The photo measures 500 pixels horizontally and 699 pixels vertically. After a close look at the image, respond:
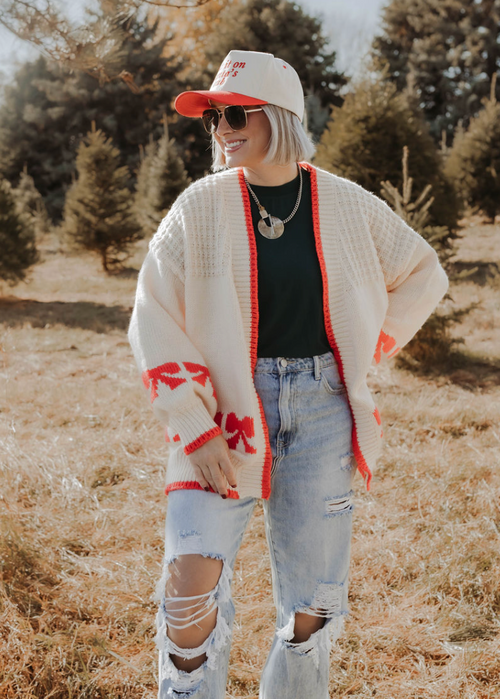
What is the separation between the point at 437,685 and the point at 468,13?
28606 mm

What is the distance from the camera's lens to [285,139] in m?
1.54

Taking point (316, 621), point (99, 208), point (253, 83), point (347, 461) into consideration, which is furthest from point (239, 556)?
point (99, 208)

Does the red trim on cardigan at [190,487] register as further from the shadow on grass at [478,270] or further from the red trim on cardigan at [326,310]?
the shadow on grass at [478,270]

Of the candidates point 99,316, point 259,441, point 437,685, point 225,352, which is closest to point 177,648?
point 259,441

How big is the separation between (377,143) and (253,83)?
7.54 m

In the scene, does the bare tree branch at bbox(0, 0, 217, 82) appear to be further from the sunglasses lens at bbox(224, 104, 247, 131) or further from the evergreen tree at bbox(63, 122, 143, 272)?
the evergreen tree at bbox(63, 122, 143, 272)

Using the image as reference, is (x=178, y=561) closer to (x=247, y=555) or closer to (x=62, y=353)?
(x=247, y=555)

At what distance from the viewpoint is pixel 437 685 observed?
196 centimetres

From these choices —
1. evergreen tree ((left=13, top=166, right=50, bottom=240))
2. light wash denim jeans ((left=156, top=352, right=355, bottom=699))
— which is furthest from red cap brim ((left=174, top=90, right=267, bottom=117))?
evergreen tree ((left=13, top=166, right=50, bottom=240))

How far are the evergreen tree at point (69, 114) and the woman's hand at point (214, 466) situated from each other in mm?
21377

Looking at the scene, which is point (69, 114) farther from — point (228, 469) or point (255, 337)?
point (228, 469)

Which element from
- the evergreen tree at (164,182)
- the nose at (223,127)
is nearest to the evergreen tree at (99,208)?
the evergreen tree at (164,182)

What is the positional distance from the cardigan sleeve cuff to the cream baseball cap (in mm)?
832

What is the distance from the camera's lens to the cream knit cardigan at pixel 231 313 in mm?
1407
